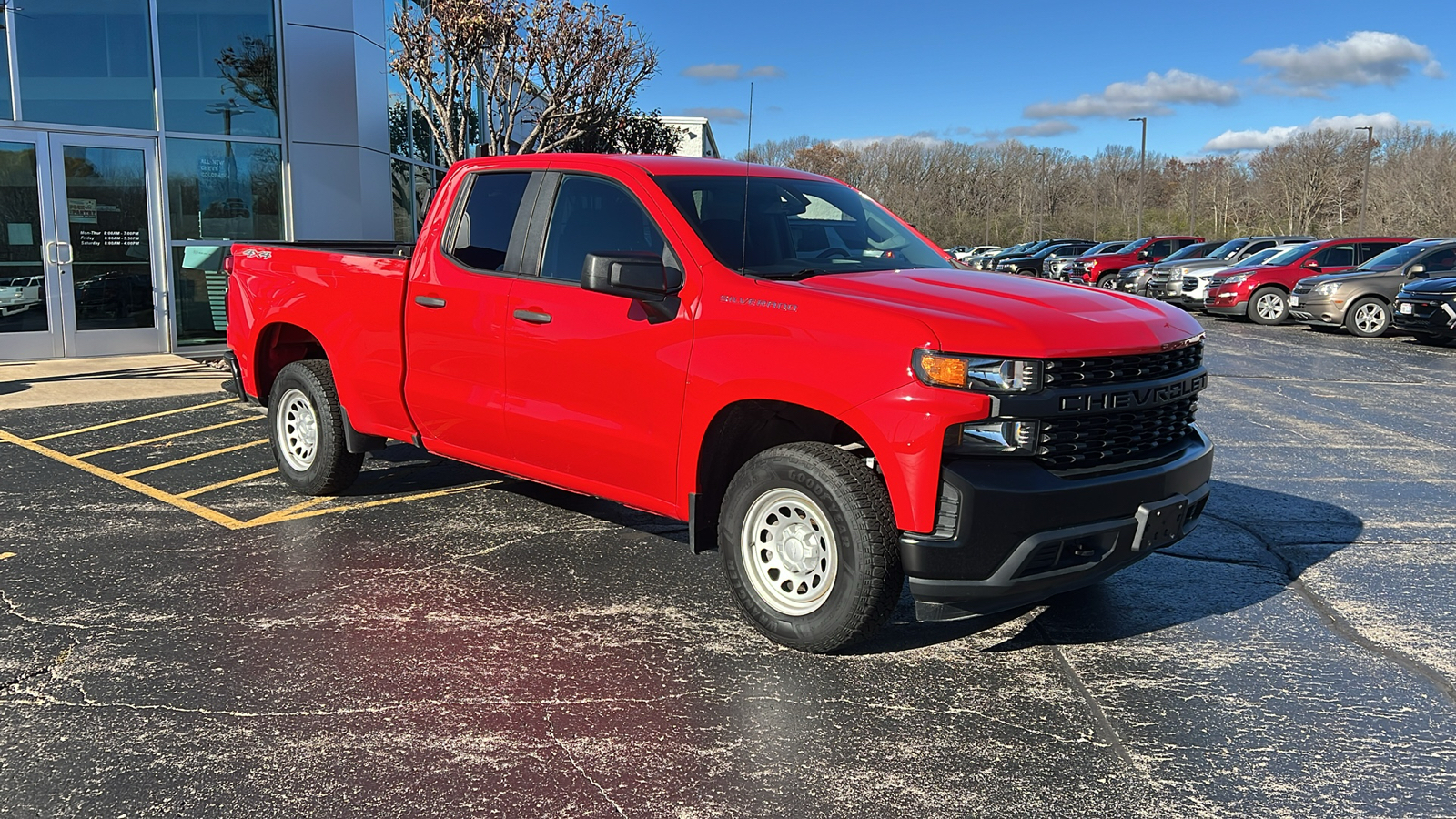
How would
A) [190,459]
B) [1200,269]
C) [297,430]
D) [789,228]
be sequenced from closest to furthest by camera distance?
[789,228] < [297,430] < [190,459] < [1200,269]

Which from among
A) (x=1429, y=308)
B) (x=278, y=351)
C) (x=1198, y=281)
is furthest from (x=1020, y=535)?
(x=1198, y=281)

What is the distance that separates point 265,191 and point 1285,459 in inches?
501

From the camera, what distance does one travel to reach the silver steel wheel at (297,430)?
260 inches

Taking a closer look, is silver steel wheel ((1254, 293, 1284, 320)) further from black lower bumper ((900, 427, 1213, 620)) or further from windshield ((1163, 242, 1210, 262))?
black lower bumper ((900, 427, 1213, 620))

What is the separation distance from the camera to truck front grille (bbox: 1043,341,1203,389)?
3879 mm

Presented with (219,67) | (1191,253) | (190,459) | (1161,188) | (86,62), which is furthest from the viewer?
(1161,188)

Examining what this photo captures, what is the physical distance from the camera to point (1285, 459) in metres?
8.25

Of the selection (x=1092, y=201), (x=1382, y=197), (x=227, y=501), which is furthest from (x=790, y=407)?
(x=1092, y=201)

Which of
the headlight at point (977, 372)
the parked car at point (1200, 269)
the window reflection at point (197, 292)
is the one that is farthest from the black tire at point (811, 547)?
the parked car at point (1200, 269)

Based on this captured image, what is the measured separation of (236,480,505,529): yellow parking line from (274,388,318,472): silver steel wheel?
321 millimetres

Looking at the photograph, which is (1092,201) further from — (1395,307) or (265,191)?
(265,191)

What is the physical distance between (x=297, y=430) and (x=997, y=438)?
15.1ft

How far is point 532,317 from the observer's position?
5.07 m

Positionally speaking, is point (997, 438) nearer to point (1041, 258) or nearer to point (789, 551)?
point (789, 551)
